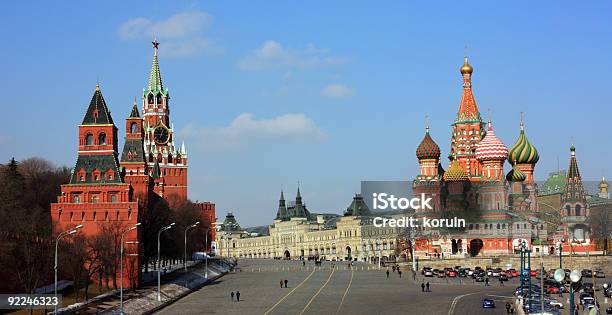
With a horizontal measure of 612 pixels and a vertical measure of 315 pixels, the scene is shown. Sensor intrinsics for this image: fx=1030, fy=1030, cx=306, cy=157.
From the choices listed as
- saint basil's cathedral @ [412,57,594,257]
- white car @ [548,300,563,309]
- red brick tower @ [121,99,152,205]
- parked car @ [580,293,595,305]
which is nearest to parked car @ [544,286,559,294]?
parked car @ [580,293,595,305]

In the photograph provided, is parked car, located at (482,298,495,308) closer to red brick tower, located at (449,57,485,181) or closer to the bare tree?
the bare tree

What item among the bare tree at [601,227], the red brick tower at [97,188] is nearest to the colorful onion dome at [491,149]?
the bare tree at [601,227]

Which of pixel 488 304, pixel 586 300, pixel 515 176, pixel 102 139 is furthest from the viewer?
pixel 515 176

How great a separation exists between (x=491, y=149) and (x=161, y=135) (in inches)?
2385

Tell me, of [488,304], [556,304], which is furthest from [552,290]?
[556,304]

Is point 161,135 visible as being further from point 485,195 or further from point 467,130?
point 485,195

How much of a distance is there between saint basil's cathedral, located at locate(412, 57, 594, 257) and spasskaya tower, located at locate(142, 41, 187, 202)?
4472 cm

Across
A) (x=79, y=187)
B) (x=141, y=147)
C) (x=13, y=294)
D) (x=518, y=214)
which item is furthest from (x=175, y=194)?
(x=13, y=294)

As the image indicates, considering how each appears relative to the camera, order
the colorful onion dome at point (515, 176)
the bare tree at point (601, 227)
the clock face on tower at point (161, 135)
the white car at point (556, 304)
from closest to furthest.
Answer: the white car at point (556, 304) → the bare tree at point (601, 227) → the colorful onion dome at point (515, 176) → the clock face on tower at point (161, 135)

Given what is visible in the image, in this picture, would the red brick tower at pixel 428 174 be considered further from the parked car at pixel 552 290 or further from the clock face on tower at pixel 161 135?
the parked car at pixel 552 290

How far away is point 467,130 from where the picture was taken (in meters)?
174

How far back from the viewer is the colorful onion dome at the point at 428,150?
16862cm

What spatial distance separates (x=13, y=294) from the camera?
7306cm

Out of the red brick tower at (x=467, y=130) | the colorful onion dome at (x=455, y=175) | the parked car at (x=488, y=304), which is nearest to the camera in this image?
the parked car at (x=488, y=304)
